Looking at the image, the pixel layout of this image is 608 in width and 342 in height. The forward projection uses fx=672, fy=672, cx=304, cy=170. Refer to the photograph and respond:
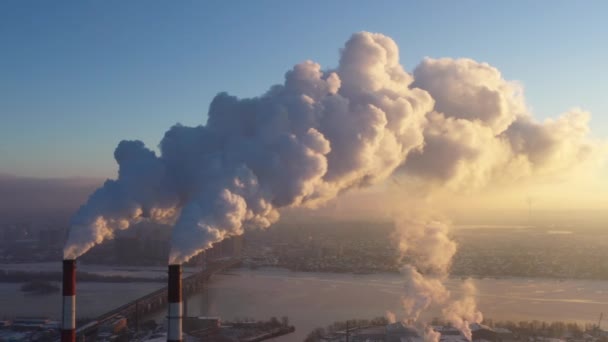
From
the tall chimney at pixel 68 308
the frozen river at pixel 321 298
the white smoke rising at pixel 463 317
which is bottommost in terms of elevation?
the frozen river at pixel 321 298

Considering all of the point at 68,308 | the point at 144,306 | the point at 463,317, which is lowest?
the point at 144,306

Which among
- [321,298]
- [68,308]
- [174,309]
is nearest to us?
[174,309]

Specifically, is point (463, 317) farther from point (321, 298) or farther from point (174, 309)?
point (174, 309)

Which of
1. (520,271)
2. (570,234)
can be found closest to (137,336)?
(520,271)

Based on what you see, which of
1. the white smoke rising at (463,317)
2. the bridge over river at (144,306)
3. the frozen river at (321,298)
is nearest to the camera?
the white smoke rising at (463,317)

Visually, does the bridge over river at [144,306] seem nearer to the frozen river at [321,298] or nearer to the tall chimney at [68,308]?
the frozen river at [321,298]

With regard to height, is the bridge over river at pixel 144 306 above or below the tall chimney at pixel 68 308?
below

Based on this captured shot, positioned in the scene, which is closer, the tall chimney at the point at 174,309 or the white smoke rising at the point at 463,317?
the tall chimney at the point at 174,309

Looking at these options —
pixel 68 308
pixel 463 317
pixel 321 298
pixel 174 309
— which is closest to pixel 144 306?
pixel 321 298

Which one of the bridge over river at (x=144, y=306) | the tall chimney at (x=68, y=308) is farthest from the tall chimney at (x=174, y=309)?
the bridge over river at (x=144, y=306)

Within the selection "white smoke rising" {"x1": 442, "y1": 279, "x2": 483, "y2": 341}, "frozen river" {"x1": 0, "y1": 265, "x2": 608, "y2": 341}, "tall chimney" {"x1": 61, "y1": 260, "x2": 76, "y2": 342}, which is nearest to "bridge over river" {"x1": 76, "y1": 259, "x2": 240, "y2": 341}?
"frozen river" {"x1": 0, "y1": 265, "x2": 608, "y2": 341}
